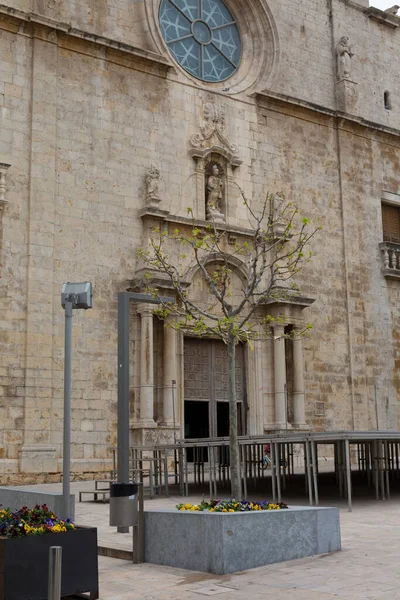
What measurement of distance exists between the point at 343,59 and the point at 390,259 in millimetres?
7112

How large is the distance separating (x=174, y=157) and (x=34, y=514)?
1634cm

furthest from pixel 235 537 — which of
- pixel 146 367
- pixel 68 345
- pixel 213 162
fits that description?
pixel 213 162

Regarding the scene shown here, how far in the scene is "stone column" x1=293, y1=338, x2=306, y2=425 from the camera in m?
Result: 23.1

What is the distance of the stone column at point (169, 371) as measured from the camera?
2080 centimetres

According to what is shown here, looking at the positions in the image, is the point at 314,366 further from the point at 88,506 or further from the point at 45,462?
the point at 88,506

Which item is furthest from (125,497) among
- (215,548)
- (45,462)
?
(45,462)

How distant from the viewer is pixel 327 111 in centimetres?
2655

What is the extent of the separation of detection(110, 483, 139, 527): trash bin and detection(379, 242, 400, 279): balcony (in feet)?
63.1

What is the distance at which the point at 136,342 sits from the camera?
68.4ft

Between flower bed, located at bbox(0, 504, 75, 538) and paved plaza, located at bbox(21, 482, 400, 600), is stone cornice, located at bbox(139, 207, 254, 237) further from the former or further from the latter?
flower bed, located at bbox(0, 504, 75, 538)

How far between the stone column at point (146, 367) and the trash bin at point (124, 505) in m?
10.7

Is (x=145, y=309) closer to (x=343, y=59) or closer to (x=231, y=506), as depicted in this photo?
(x=231, y=506)

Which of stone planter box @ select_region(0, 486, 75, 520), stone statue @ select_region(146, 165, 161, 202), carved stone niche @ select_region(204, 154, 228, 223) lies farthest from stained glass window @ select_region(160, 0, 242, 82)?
stone planter box @ select_region(0, 486, 75, 520)

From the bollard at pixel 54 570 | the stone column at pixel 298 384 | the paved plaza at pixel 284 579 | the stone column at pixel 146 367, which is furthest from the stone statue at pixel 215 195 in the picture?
the bollard at pixel 54 570
